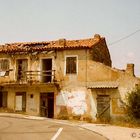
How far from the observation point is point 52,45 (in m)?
32.4

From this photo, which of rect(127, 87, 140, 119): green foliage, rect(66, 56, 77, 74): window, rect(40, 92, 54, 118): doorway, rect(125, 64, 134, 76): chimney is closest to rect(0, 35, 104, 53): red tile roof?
rect(66, 56, 77, 74): window

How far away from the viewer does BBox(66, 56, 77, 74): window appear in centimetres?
3081

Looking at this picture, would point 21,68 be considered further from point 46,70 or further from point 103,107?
point 103,107

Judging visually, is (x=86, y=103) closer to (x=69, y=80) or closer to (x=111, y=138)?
(x=69, y=80)

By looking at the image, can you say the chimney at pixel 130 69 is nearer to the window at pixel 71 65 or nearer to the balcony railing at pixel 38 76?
the window at pixel 71 65

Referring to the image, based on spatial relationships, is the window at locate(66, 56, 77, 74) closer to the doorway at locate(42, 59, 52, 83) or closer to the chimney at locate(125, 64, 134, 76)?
the doorway at locate(42, 59, 52, 83)

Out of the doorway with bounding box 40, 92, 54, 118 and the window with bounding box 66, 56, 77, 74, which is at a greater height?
the window with bounding box 66, 56, 77, 74

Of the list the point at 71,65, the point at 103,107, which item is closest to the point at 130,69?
the point at 103,107

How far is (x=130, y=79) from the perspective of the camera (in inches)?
1105

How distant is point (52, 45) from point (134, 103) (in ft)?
33.8

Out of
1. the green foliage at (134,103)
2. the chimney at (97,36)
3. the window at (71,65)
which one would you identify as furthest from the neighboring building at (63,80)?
the green foliage at (134,103)

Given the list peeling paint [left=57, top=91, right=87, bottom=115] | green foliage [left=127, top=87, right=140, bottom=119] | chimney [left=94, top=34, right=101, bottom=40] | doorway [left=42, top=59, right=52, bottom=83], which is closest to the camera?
green foliage [left=127, top=87, right=140, bottom=119]

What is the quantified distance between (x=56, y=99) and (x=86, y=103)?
2976 mm

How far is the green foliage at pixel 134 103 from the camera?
25.9 m
